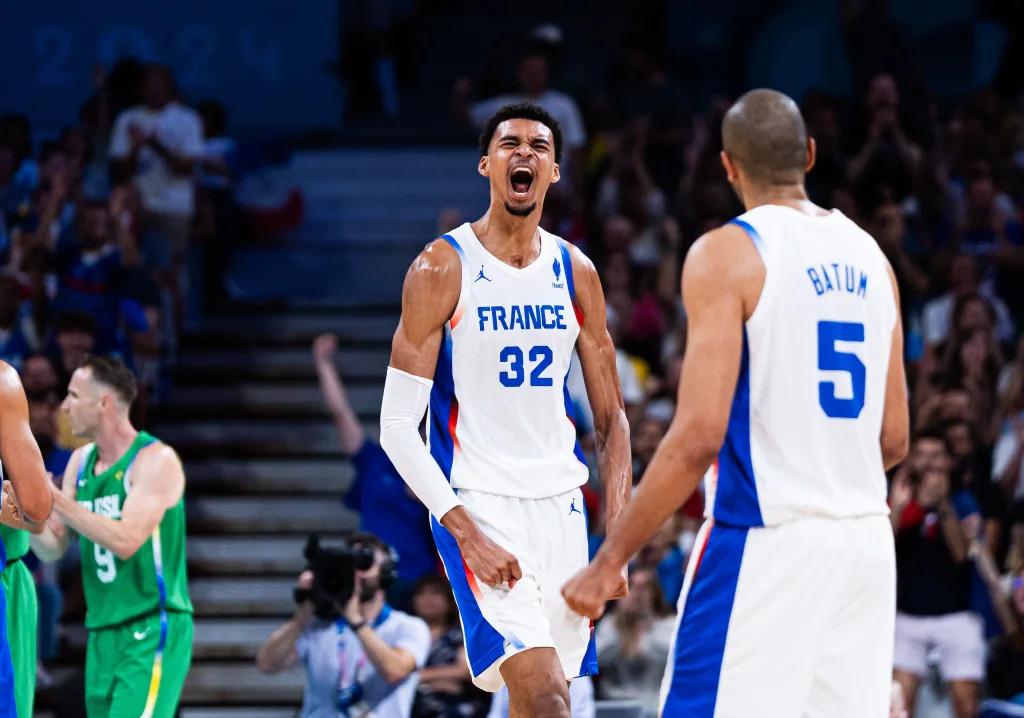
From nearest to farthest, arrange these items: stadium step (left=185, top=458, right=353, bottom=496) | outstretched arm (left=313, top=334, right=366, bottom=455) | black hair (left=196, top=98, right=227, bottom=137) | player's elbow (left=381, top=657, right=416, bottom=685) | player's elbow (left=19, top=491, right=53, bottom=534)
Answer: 1. player's elbow (left=19, top=491, right=53, bottom=534)
2. player's elbow (left=381, top=657, right=416, bottom=685)
3. outstretched arm (left=313, top=334, right=366, bottom=455)
4. stadium step (left=185, top=458, right=353, bottom=496)
5. black hair (left=196, top=98, right=227, bottom=137)

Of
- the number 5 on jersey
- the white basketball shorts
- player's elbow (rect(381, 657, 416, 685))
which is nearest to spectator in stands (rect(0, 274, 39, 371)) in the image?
player's elbow (rect(381, 657, 416, 685))

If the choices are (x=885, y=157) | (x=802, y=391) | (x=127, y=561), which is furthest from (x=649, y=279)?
(x=802, y=391)

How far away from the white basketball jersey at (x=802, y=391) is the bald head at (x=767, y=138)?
124 mm

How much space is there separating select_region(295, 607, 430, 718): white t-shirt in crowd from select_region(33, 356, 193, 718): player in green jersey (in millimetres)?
872

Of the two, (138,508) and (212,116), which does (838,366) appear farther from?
(212,116)

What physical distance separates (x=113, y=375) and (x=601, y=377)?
2305mm

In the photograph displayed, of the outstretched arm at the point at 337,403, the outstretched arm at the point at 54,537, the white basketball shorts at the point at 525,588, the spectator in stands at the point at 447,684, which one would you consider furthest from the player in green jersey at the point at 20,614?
the outstretched arm at the point at 337,403

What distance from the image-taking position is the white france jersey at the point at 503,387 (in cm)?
553

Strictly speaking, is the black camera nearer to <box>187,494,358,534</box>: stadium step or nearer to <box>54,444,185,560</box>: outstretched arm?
<box>54,444,185,560</box>: outstretched arm

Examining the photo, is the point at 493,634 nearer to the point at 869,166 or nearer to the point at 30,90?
the point at 869,166

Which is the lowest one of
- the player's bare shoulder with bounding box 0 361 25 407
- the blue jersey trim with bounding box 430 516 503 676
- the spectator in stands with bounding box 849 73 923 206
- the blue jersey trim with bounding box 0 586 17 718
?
the blue jersey trim with bounding box 0 586 17 718

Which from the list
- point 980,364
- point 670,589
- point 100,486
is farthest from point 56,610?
point 980,364

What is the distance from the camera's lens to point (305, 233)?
531 inches

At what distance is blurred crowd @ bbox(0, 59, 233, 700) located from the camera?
10289mm
